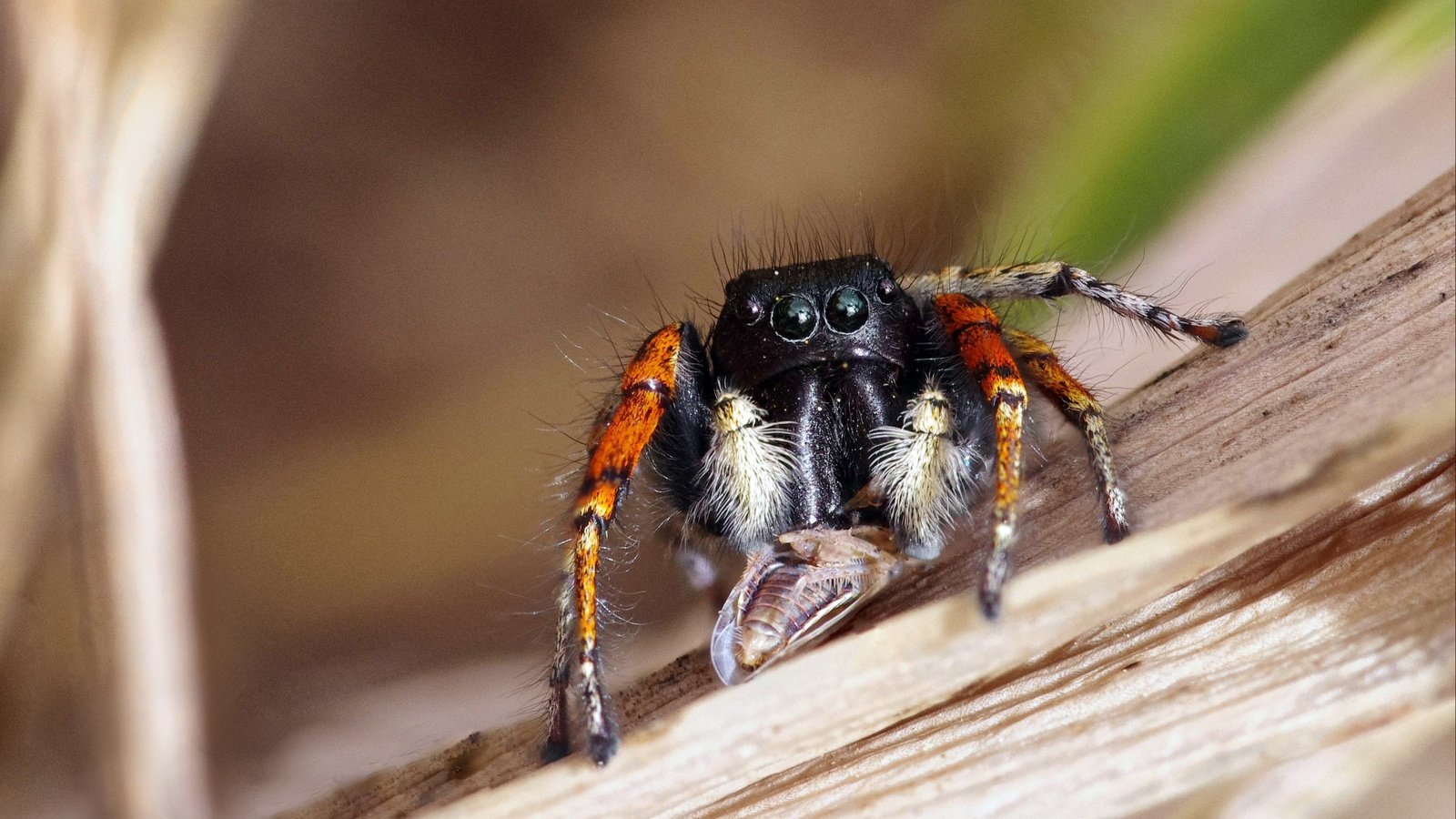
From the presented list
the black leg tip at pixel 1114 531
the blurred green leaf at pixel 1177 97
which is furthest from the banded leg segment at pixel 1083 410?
the blurred green leaf at pixel 1177 97

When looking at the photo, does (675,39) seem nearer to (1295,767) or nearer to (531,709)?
(531,709)

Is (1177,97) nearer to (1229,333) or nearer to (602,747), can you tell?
(1229,333)

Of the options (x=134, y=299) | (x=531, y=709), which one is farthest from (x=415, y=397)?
(x=531, y=709)

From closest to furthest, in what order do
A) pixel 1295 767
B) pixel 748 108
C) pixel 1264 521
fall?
pixel 1264 521 < pixel 1295 767 < pixel 748 108

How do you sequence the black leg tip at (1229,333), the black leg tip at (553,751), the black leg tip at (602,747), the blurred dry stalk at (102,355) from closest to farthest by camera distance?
the black leg tip at (602,747) → the black leg tip at (553,751) → the black leg tip at (1229,333) → the blurred dry stalk at (102,355)

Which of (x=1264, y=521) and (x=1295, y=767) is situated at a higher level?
(x=1264, y=521)

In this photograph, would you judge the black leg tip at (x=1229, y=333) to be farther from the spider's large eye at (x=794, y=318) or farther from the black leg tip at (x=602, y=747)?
the black leg tip at (x=602, y=747)

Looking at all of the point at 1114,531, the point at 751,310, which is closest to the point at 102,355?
the point at 751,310
